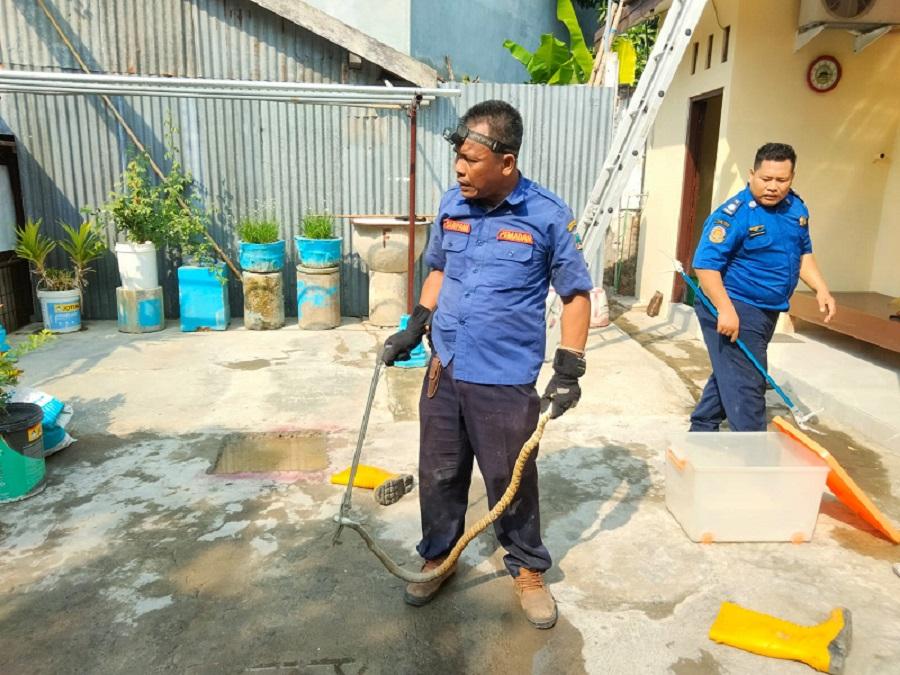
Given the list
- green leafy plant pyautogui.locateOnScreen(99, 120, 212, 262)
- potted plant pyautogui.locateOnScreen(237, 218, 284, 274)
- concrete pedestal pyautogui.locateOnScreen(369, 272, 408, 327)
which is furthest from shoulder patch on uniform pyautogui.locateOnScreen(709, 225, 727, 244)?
green leafy plant pyautogui.locateOnScreen(99, 120, 212, 262)

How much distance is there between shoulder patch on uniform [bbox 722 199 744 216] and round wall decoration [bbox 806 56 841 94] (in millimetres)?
4013

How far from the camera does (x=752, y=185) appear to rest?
3.64m

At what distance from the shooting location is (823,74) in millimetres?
6688

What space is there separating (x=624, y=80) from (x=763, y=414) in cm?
732

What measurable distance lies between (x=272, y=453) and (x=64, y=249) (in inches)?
189

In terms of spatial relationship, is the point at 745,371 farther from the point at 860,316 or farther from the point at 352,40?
the point at 352,40

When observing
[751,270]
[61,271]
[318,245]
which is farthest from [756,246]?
[61,271]

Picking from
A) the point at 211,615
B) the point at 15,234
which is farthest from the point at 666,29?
the point at 15,234

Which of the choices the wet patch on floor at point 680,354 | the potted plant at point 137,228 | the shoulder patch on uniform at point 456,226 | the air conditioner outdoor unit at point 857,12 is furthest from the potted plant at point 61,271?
the air conditioner outdoor unit at point 857,12

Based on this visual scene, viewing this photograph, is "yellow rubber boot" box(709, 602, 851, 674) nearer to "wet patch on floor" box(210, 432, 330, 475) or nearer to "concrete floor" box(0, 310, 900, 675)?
"concrete floor" box(0, 310, 900, 675)

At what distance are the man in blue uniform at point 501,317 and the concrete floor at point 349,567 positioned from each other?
25cm

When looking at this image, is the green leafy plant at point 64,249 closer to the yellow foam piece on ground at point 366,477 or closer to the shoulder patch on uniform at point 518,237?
the yellow foam piece on ground at point 366,477

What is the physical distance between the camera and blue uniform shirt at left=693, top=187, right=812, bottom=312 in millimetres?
3625

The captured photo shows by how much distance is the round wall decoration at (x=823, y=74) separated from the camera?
6.67 metres
